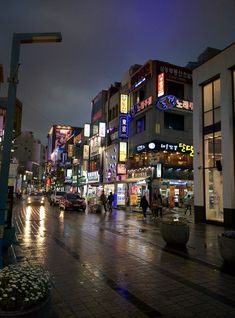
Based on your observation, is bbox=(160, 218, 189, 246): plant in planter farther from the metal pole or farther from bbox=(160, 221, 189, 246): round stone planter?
the metal pole

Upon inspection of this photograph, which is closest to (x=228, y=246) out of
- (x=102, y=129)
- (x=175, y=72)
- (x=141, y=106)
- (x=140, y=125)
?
(x=141, y=106)

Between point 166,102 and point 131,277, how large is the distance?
28303mm

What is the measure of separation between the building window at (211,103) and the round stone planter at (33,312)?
18676 mm

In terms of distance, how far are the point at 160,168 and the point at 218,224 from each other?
45.2ft

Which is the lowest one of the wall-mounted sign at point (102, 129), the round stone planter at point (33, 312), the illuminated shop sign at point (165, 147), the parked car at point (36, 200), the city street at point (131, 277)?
the city street at point (131, 277)

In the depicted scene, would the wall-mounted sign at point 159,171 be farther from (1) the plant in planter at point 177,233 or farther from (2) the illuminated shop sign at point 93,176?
(1) the plant in planter at point 177,233

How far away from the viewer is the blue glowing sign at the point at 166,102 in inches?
1318

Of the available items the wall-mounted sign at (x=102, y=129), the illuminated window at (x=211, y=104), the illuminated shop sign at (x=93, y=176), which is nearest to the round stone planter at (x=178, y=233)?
the illuminated window at (x=211, y=104)

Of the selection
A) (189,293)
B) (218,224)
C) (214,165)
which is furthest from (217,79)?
(189,293)

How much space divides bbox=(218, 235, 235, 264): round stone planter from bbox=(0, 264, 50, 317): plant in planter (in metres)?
5.87

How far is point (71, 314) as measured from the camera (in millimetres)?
5008

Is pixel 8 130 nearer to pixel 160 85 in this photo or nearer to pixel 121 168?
pixel 160 85

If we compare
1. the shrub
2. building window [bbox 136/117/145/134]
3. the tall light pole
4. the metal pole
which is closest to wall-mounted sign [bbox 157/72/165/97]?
building window [bbox 136/117/145/134]

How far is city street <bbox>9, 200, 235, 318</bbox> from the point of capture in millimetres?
5340
